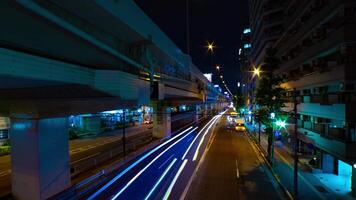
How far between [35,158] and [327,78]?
2124cm

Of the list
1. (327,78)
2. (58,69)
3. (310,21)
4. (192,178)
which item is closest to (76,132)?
(192,178)

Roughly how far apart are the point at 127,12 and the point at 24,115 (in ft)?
26.5

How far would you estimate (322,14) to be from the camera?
22203 millimetres

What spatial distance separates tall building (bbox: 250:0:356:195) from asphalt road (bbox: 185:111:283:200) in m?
5.31

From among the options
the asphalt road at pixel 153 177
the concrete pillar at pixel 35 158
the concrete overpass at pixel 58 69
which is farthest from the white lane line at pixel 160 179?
the concrete pillar at pixel 35 158

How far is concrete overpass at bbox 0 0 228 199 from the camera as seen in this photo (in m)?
7.46

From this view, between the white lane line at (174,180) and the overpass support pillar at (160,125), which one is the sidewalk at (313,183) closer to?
the white lane line at (174,180)

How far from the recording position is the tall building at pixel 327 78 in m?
17.3

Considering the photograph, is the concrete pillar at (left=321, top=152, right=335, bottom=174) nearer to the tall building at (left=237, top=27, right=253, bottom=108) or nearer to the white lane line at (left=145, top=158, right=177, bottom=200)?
the white lane line at (left=145, top=158, right=177, bottom=200)

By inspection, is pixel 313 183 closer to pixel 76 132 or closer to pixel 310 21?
pixel 310 21

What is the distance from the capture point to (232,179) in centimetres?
2064

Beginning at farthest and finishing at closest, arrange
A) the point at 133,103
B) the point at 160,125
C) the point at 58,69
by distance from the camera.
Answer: the point at 160,125
the point at 133,103
the point at 58,69

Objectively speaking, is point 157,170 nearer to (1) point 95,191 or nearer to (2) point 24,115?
(1) point 95,191

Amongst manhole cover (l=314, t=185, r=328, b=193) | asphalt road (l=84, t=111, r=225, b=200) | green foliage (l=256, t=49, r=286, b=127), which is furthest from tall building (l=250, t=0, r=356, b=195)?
asphalt road (l=84, t=111, r=225, b=200)
